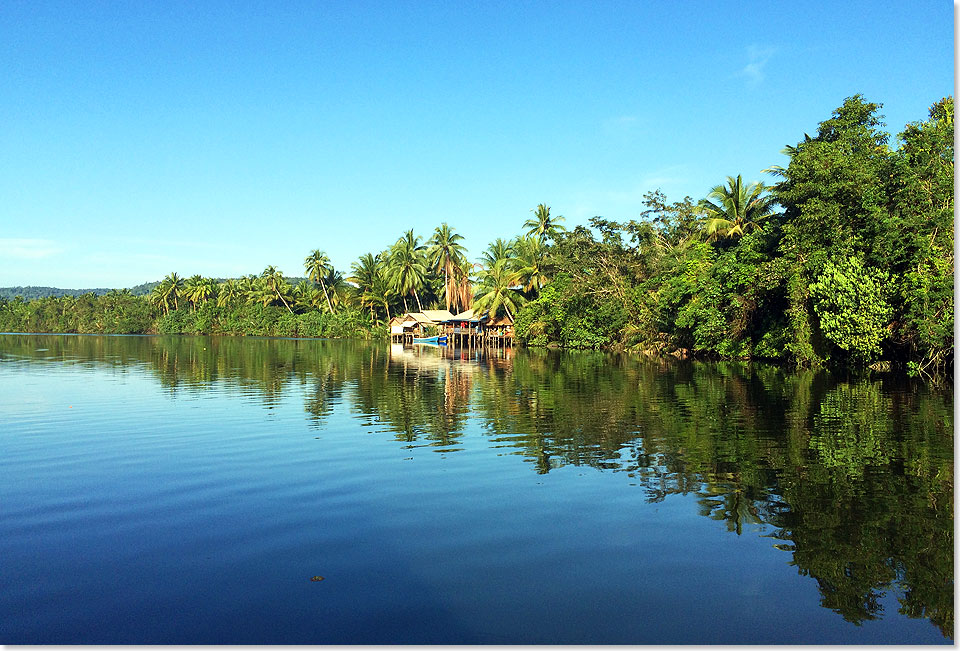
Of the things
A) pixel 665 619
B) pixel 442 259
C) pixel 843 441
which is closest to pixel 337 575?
pixel 665 619

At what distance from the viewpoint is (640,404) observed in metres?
22.1

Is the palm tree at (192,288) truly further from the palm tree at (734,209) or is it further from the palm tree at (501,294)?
the palm tree at (734,209)

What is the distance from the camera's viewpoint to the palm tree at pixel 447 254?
9525cm

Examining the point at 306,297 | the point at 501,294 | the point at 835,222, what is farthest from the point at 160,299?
the point at 835,222

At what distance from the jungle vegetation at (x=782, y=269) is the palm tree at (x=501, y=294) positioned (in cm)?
23

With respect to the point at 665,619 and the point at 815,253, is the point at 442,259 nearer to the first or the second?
the point at 815,253

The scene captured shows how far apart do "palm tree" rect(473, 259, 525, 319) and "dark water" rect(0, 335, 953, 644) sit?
56445mm

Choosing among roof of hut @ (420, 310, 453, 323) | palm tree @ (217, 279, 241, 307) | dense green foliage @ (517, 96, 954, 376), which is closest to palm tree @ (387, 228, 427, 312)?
roof of hut @ (420, 310, 453, 323)

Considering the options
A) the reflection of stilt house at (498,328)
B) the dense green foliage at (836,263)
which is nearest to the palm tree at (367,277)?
the reflection of stilt house at (498,328)

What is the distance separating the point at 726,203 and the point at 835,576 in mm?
47752

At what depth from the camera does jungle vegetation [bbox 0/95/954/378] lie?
28.9m

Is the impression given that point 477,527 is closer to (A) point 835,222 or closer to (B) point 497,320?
(A) point 835,222

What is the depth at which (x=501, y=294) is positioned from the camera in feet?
250

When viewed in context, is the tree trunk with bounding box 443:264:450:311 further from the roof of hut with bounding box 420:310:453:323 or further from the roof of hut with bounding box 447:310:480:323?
the roof of hut with bounding box 447:310:480:323
